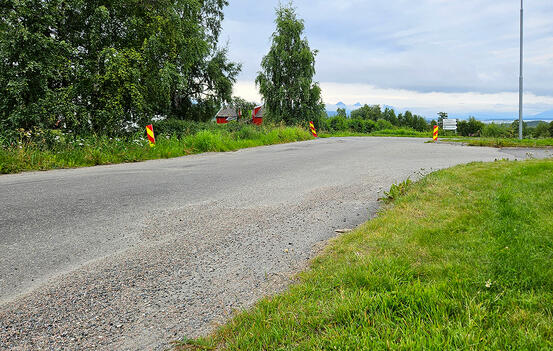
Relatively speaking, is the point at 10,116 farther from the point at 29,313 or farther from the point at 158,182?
the point at 29,313

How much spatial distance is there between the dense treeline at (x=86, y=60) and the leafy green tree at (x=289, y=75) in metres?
11.4

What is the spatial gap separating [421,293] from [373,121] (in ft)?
158

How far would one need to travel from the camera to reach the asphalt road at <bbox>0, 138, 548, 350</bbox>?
209 centimetres

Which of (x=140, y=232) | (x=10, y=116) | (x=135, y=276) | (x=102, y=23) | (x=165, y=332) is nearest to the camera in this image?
(x=165, y=332)

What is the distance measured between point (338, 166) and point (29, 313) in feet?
24.5

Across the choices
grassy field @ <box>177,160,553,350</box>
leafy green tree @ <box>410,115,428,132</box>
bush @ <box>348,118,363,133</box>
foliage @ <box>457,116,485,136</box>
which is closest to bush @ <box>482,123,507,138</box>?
foliage @ <box>457,116,485,136</box>

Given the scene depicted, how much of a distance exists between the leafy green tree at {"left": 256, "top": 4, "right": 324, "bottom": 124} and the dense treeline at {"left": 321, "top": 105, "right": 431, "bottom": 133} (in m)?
3.52

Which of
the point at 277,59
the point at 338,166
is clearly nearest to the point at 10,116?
the point at 338,166

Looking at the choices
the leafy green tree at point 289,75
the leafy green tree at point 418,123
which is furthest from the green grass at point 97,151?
the leafy green tree at point 418,123

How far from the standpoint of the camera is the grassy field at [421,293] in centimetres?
172

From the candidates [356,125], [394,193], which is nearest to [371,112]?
[356,125]

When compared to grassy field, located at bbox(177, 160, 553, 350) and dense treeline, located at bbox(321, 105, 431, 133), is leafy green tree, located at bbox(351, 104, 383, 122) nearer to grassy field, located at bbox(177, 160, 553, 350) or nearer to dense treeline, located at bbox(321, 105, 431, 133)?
dense treeline, located at bbox(321, 105, 431, 133)

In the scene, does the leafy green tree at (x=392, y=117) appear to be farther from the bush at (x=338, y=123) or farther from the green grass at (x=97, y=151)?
the green grass at (x=97, y=151)

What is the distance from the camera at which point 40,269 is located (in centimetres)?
280
